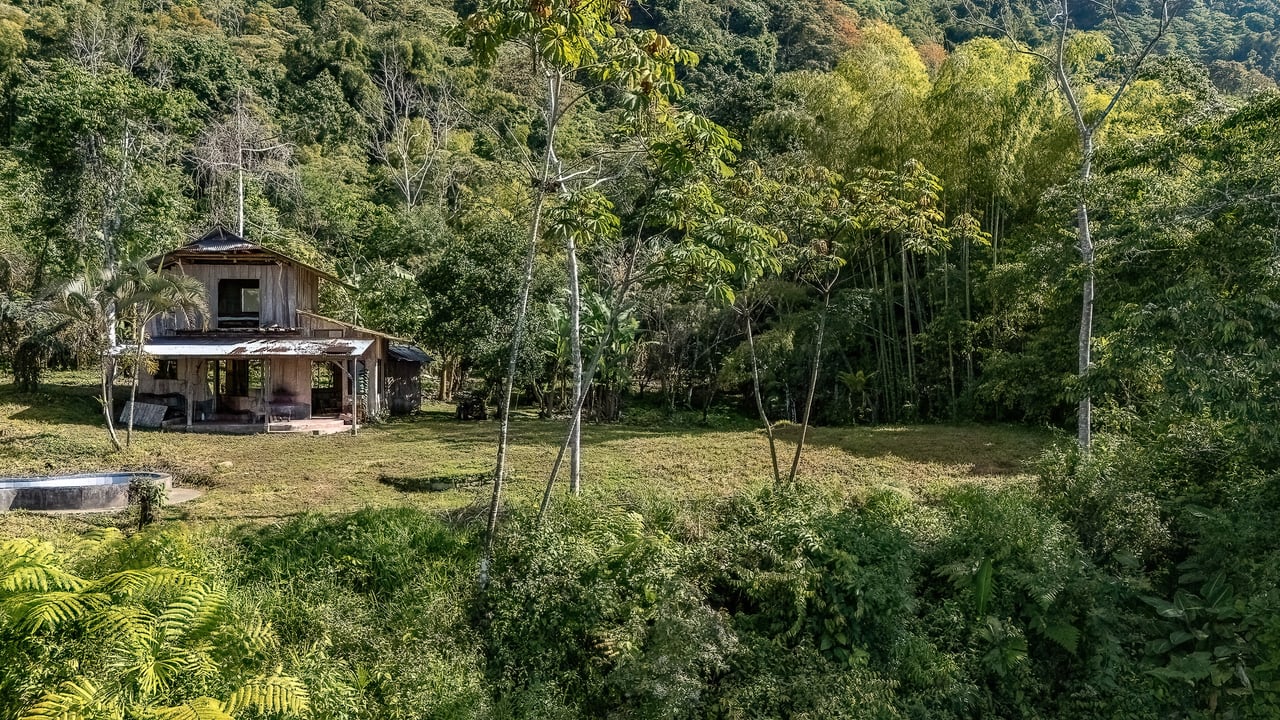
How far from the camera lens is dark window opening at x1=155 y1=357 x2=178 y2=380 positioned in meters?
16.7

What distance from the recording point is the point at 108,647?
146 inches

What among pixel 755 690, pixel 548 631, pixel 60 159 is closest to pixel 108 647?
pixel 548 631

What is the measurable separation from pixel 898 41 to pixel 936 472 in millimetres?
10239

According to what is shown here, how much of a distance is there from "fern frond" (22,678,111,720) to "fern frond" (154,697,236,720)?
0.61 ft

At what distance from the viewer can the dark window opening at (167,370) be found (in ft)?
54.8

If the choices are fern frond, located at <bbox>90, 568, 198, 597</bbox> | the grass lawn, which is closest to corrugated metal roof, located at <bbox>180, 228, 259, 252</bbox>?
the grass lawn

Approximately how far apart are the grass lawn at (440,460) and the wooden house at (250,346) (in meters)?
1.54

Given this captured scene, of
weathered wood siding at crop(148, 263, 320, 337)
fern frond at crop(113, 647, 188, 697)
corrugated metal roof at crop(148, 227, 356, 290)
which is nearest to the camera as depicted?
fern frond at crop(113, 647, 188, 697)

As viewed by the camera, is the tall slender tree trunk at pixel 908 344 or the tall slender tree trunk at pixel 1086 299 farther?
the tall slender tree trunk at pixel 908 344

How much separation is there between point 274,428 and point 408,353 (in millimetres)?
5662

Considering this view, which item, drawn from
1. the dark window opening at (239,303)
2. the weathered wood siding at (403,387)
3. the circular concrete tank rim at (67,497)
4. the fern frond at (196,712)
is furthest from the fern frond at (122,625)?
the weathered wood siding at (403,387)

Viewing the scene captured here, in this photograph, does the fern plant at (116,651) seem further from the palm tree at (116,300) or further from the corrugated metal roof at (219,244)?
the corrugated metal roof at (219,244)

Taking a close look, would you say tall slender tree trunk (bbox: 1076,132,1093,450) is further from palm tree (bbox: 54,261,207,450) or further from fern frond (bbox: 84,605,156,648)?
palm tree (bbox: 54,261,207,450)

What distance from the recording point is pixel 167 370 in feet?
55.0
